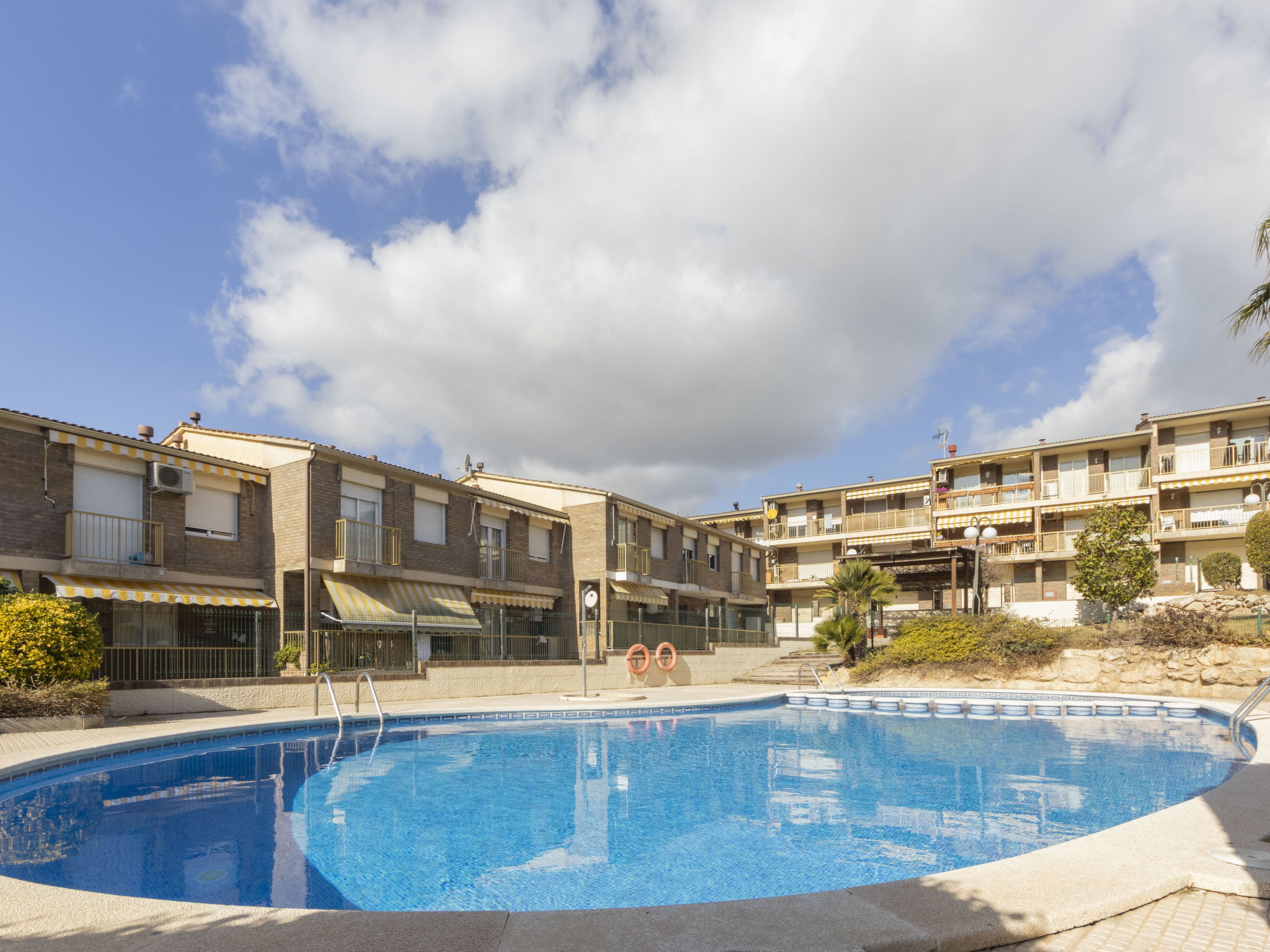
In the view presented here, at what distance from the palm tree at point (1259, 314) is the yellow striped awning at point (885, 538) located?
118ft

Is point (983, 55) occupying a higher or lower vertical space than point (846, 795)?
higher

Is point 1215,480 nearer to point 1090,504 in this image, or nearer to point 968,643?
point 1090,504

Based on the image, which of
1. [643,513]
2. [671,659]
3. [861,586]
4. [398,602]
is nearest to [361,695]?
[398,602]

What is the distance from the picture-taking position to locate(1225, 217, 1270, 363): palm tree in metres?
8.93

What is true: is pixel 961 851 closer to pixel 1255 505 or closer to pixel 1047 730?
pixel 1047 730

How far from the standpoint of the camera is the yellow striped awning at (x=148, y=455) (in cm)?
1827

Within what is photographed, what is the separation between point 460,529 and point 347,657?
23.1 ft

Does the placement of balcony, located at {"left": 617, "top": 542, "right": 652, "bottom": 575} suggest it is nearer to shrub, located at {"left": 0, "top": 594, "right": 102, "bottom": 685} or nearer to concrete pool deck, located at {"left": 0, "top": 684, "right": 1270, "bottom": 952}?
shrub, located at {"left": 0, "top": 594, "right": 102, "bottom": 685}

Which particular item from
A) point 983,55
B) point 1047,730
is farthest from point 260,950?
point 1047,730

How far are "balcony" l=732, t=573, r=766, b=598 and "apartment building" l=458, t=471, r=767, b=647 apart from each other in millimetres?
1844

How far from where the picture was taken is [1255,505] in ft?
113

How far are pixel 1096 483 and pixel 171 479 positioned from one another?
40.3 metres

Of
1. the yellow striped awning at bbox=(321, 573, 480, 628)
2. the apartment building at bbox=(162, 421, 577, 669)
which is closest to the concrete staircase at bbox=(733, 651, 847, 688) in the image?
the apartment building at bbox=(162, 421, 577, 669)

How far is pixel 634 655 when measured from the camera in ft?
90.7
